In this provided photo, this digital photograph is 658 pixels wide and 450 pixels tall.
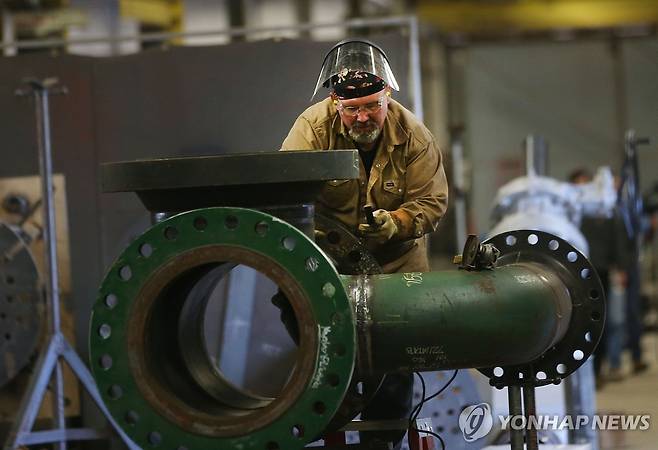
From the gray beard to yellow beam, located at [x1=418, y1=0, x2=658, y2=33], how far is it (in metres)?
12.4

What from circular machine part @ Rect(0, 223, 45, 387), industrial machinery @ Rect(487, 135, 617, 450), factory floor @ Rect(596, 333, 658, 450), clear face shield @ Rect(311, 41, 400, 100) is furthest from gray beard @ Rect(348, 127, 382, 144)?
Answer: circular machine part @ Rect(0, 223, 45, 387)

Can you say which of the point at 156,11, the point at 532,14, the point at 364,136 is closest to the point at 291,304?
the point at 364,136

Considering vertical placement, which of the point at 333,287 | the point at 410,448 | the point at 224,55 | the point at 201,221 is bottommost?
the point at 410,448

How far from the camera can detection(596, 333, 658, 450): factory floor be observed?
5023 millimetres

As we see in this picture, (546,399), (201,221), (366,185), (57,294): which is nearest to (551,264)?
(366,185)

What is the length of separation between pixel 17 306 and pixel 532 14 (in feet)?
38.3

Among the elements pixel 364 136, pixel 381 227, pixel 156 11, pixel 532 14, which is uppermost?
pixel 532 14

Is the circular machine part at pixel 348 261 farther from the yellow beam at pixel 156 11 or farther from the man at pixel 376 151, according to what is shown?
the yellow beam at pixel 156 11

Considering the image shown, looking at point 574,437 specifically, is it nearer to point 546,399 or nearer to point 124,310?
point 546,399

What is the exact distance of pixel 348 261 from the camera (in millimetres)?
3377

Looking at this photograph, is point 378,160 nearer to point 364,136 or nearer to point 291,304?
point 364,136

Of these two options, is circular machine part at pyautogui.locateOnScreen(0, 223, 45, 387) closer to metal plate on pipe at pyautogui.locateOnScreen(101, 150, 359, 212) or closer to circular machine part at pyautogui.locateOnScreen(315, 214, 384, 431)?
circular machine part at pyautogui.locateOnScreen(315, 214, 384, 431)

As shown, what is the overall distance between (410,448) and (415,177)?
0.78 m

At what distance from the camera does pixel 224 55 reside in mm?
5465
